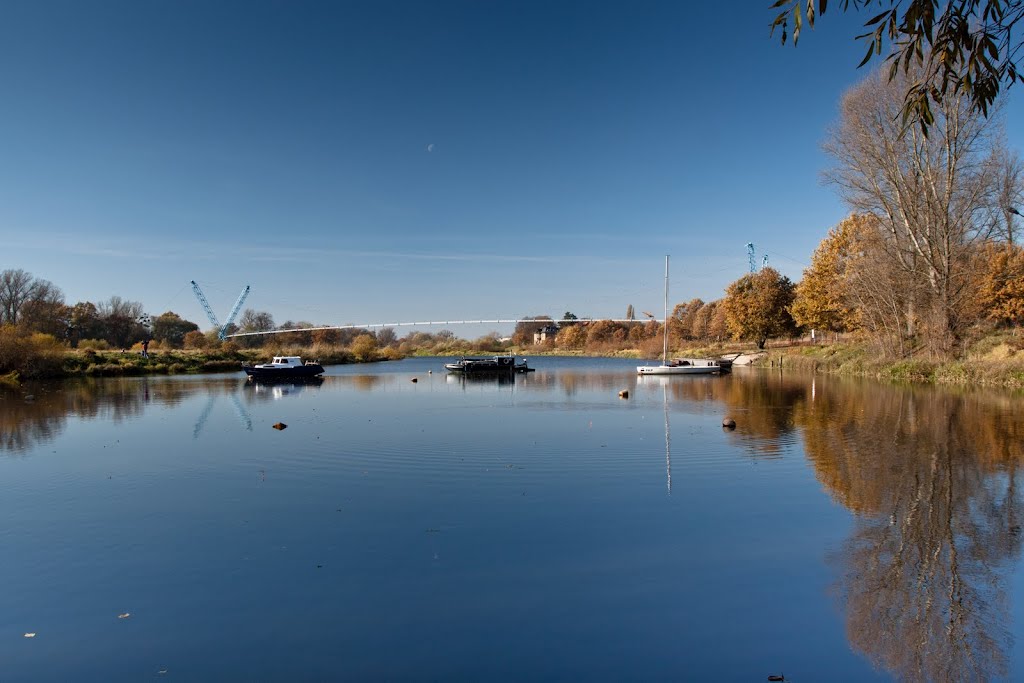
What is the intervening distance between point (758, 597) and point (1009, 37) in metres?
4.85

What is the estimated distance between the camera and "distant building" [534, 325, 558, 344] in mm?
143250

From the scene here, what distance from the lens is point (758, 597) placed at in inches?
243

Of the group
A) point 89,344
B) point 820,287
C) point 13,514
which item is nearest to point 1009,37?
point 13,514

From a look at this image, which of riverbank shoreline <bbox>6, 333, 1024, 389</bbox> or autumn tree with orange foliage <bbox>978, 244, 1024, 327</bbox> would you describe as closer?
riverbank shoreline <bbox>6, 333, 1024, 389</bbox>

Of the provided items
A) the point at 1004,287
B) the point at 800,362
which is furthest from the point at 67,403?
the point at 1004,287

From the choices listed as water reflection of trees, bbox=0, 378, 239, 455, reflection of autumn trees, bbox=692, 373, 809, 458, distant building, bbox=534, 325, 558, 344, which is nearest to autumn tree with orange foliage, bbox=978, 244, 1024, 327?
reflection of autumn trees, bbox=692, 373, 809, 458

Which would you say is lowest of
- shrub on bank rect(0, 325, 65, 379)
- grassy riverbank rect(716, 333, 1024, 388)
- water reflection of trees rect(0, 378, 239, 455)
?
water reflection of trees rect(0, 378, 239, 455)

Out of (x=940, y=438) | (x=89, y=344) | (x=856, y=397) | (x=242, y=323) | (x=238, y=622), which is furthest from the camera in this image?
(x=242, y=323)

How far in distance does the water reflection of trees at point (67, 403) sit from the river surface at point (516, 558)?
1128mm

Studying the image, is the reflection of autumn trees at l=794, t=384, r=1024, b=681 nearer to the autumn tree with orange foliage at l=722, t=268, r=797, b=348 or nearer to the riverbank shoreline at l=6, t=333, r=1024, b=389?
the riverbank shoreline at l=6, t=333, r=1024, b=389

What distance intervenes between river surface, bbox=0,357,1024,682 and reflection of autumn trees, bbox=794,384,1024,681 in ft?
0.11

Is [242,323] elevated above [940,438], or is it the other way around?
[242,323]

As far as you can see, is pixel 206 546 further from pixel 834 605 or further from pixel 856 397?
pixel 856 397

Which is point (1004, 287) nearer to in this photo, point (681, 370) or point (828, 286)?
point (828, 286)
